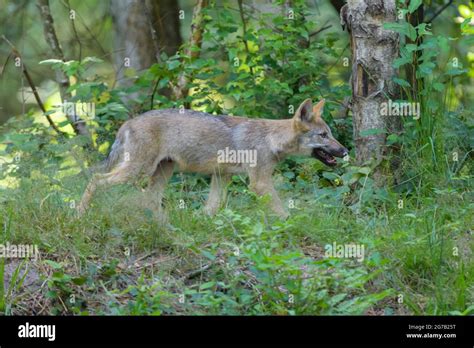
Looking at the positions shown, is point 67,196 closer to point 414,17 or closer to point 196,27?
point 196,27

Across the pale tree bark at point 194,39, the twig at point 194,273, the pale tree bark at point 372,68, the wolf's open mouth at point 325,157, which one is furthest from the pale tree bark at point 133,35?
the twig at point 194,273

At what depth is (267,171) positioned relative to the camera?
997 centimetres

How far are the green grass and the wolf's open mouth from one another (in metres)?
1.62

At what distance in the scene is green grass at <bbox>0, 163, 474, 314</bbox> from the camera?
6.36m

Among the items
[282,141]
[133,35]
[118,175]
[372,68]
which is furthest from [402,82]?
[133,35]

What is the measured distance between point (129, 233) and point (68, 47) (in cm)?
900

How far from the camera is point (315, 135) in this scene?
10.2m

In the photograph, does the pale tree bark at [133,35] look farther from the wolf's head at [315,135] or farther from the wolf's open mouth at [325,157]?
the wolf's open mouth at [325,157]

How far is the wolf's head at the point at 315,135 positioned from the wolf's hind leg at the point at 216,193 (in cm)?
102

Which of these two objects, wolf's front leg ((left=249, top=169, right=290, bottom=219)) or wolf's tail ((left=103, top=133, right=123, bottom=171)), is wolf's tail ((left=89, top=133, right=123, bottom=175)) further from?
wolf's front leg ((left=249, top=169, right=290, bottom=219))

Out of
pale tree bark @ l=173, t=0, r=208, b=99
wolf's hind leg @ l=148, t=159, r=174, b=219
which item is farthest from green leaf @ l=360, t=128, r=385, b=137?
pale tree bark @ l=173, t=0, r=208, b=99

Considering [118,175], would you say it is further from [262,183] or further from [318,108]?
[318,108]

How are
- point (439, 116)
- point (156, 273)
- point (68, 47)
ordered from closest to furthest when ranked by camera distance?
1. point (156, 273)
2. point (439, 116)
3. point (68, 47)
